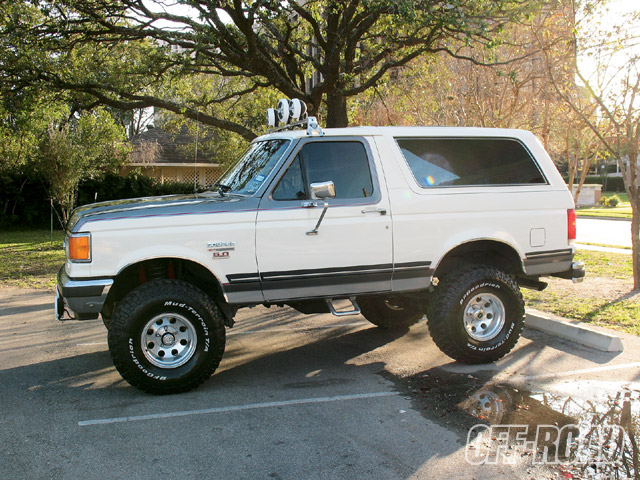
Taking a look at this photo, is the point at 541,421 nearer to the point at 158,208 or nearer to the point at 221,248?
the point at 221,248

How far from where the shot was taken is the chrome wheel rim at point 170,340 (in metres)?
5.14

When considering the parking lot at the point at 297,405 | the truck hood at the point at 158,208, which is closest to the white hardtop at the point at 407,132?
the truck hood at the point at 158,208

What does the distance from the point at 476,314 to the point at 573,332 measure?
148cm

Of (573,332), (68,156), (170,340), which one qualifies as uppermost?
(68,156)

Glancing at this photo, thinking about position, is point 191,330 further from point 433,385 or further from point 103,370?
point 433,385

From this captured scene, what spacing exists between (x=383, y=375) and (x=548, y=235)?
228 cm

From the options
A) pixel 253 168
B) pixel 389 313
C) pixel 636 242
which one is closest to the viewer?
pixel 253 168

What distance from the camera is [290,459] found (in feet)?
12.8

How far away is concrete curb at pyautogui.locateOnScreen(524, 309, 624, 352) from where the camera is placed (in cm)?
619

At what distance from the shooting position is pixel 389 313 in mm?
7133

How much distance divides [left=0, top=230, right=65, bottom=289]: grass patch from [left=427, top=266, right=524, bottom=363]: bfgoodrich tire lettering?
7930mm

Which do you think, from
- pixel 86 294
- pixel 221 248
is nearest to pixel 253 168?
pixel 221 248

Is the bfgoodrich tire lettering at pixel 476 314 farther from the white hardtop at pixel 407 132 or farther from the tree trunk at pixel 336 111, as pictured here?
the tree trunk at pixel 336 111

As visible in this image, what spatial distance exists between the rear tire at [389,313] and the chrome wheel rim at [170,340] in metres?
2.44
